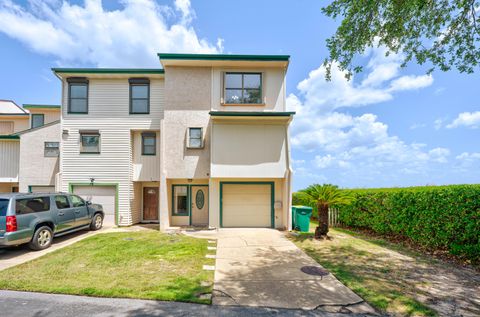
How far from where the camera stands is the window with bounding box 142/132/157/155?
1201cm

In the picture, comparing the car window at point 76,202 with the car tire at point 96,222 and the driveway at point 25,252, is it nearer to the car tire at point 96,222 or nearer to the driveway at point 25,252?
the car tire at point 96,222

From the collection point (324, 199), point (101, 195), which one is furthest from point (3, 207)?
point (324, 199)

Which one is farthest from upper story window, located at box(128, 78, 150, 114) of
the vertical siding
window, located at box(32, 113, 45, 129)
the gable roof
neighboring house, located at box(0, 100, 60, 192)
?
the gable roof

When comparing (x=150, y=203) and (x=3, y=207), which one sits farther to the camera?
(x=150, y=203)

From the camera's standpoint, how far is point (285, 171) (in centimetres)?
1043

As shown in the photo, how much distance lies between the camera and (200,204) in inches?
469

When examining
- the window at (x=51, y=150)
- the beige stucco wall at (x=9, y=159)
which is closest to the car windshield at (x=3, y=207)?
the window at (x=51, y=150)

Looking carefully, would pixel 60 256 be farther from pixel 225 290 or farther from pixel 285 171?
pixel 285 171

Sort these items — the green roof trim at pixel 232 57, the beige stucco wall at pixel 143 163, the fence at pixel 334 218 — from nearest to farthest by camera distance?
the green roof trim at pixel 232 57 → the beige stucco wall at pixel 143 163 → the fence at pixel 334 218

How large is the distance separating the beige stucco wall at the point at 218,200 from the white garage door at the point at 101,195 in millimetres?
5487

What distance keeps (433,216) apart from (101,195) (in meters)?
14.7

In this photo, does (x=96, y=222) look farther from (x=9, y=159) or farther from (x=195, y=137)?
(x=9, y=159)

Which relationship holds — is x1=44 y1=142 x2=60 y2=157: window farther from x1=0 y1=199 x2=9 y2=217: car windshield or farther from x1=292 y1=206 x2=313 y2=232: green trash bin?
x1=292 y1=206 x2=313 y2=232: green trash bin

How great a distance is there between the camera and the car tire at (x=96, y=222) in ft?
33.6
